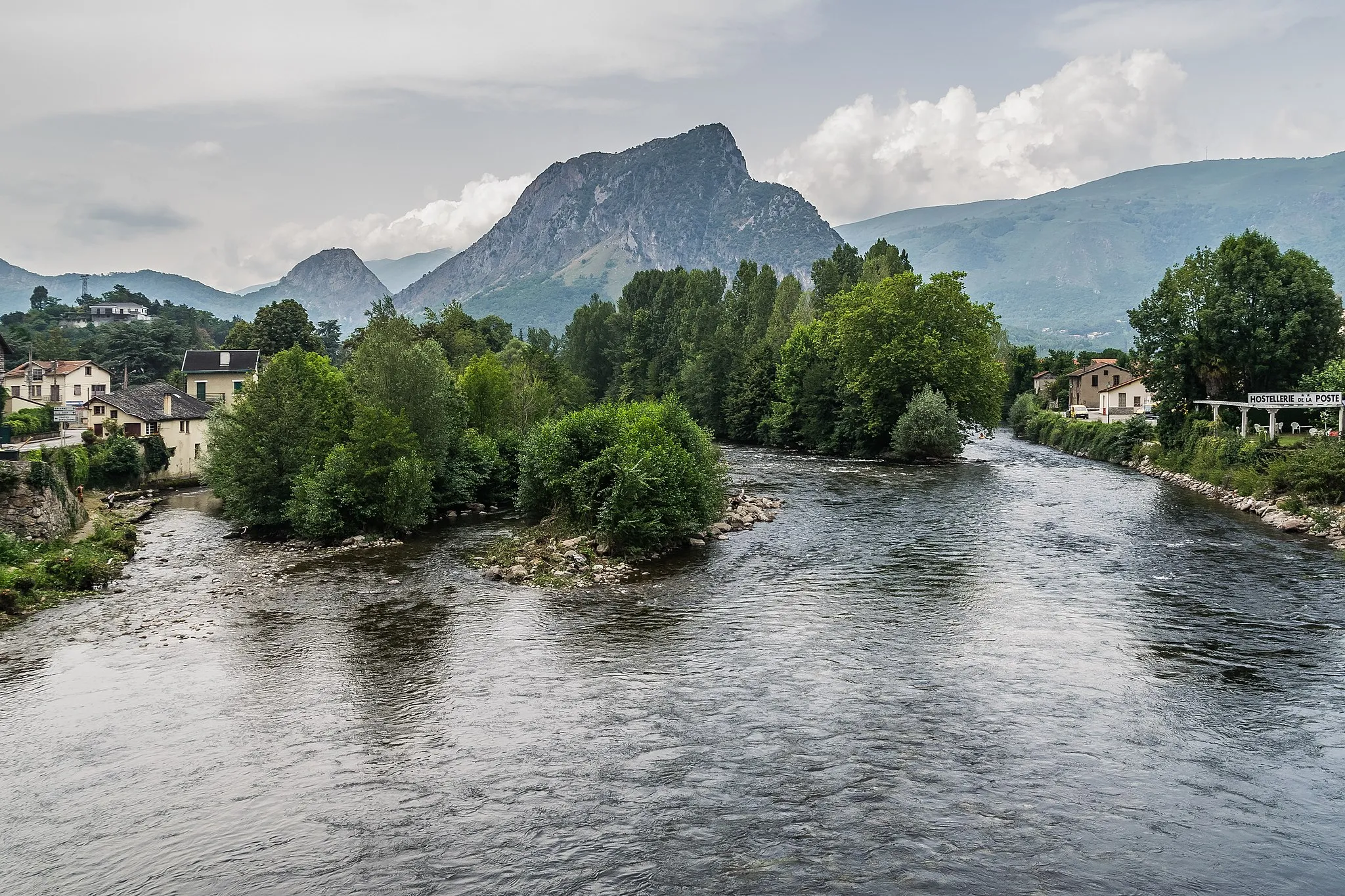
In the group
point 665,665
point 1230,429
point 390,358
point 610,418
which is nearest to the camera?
point 665,665

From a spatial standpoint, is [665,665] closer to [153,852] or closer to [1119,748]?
[1119,748]

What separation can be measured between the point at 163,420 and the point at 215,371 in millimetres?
26575

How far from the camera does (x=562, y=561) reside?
113 feet

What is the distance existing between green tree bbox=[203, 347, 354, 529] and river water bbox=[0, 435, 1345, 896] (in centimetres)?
1037

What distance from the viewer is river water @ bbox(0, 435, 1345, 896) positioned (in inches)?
557

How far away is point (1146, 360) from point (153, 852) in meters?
65.7

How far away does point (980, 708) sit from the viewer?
65.1 feet

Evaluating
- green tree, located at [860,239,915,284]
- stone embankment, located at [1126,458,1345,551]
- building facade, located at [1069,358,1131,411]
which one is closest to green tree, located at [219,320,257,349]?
green tree, located at [860,239,915,284]

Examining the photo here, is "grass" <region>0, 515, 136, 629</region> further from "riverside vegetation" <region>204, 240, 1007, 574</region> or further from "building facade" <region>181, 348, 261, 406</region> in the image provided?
"building facade" <region>181, 348, 261, 406</region>

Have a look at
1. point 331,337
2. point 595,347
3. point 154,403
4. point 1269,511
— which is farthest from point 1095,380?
point 331,337

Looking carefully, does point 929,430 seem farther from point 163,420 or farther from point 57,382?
point 57,382

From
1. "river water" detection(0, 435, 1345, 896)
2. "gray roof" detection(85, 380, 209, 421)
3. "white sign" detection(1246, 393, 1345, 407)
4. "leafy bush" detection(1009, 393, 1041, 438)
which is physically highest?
"gray roof" detection(85, 380, 209, 421)

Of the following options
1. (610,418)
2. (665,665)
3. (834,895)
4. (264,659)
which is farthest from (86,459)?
(834,895)

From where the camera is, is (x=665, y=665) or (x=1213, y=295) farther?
(x=1213, y=295)
